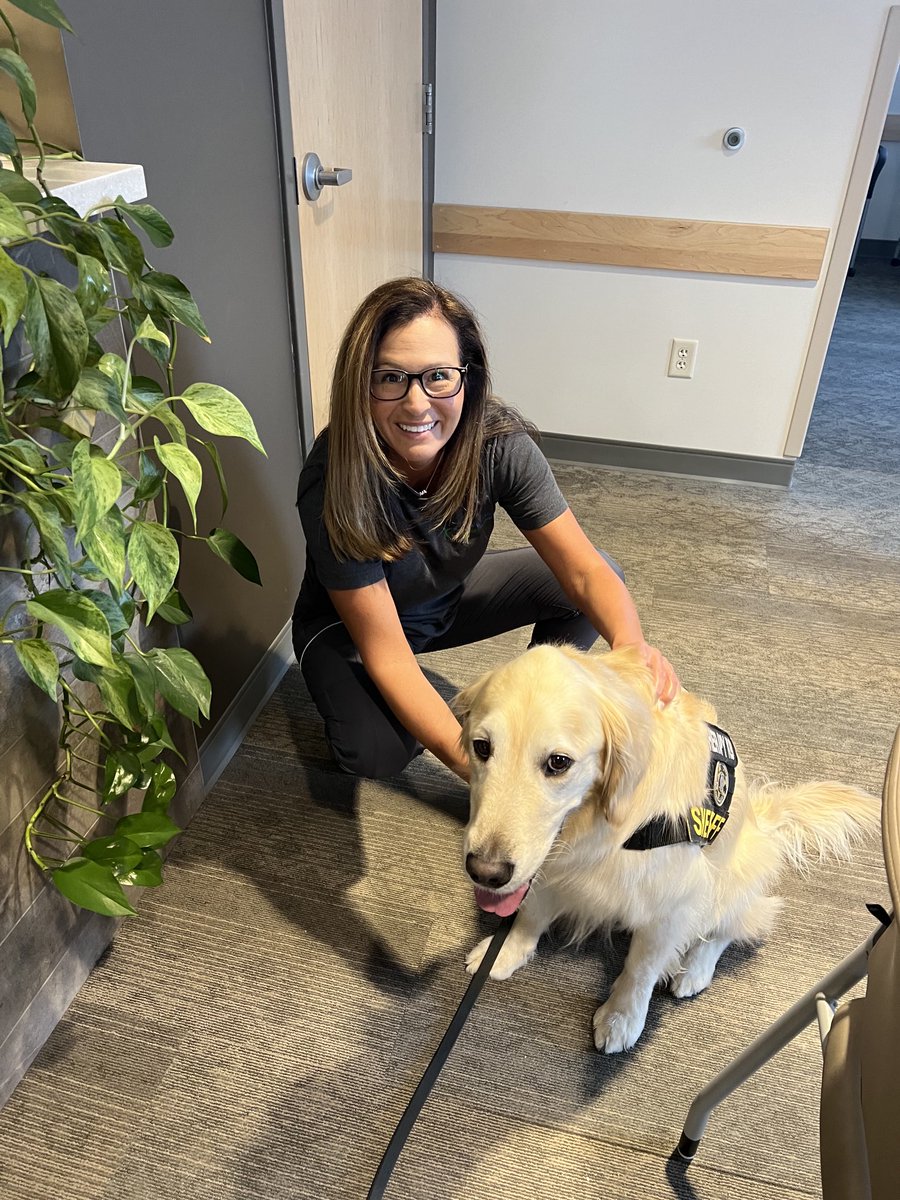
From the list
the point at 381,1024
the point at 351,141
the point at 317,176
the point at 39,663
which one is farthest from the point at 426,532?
the point at 351,141

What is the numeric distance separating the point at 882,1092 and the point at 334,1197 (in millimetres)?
890

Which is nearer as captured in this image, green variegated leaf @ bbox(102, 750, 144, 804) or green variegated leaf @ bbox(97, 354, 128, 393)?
green variegated leaf @ bbox(97, 354, 128, 393)

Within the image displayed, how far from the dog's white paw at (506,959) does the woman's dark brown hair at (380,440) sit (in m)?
0.73

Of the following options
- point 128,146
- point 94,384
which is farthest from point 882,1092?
point 128,146

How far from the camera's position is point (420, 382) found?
4.30 feet

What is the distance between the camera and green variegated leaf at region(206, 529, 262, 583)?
4.20 ft

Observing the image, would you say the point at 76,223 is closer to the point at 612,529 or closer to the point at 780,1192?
the point at 780,1192

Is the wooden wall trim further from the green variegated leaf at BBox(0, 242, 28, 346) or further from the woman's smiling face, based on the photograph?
the green variegated leaf at BBox(0, 242, 28, 346)

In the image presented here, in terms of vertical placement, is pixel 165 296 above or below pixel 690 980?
above

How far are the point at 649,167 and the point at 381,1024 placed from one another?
2589 millimetres

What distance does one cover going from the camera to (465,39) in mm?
2643

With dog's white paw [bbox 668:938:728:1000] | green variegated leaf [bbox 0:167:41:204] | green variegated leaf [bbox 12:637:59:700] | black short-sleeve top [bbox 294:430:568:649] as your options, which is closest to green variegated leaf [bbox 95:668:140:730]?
green variegated leaf [bbox 12:637:59:700]

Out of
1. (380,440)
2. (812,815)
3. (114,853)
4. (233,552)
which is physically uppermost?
(380,440)

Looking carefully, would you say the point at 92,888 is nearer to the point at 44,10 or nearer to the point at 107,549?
the point at 107,549
